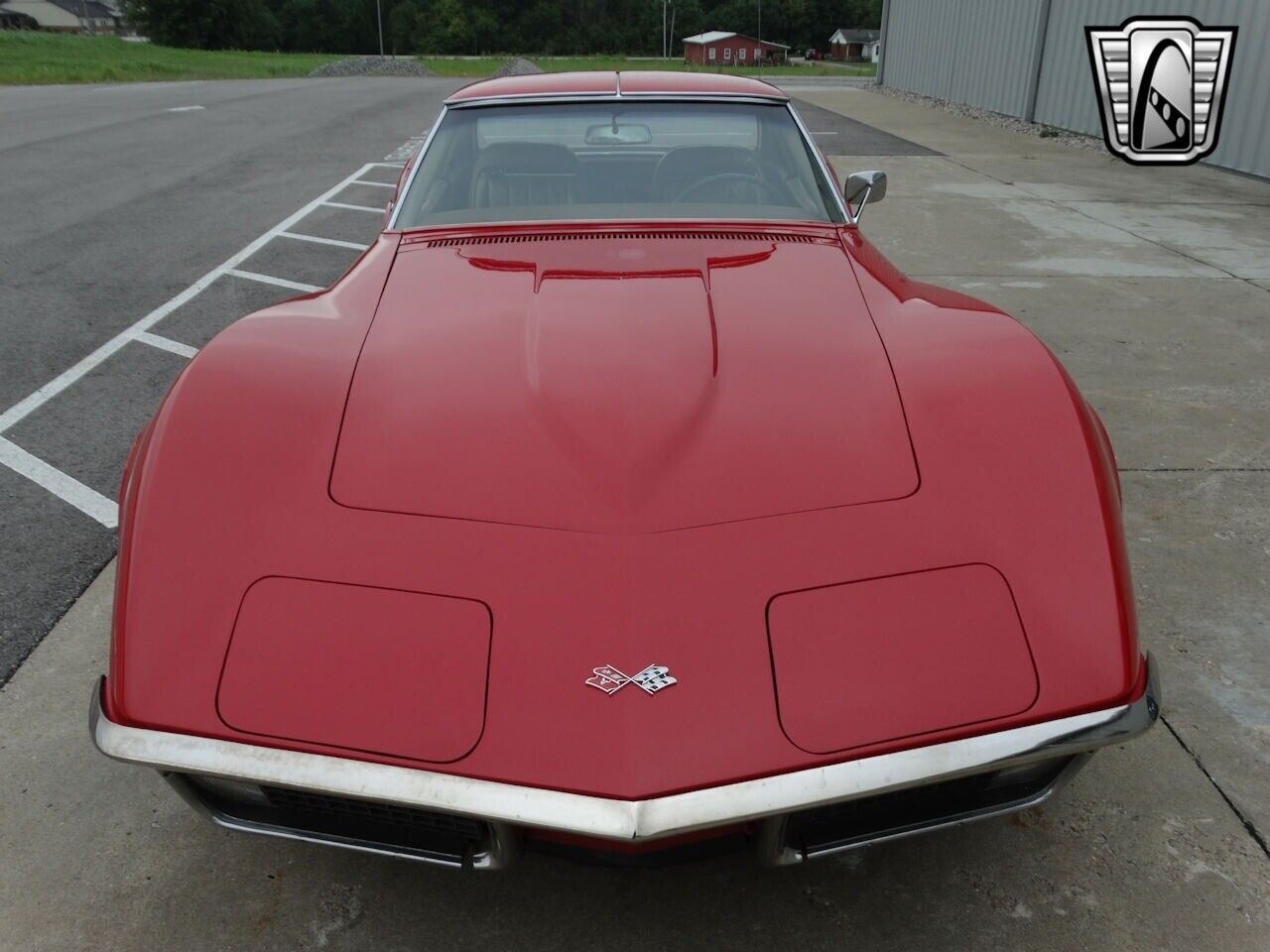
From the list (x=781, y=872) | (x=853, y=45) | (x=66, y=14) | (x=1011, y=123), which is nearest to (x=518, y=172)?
(x=781, y=872)

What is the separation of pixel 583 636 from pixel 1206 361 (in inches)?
172

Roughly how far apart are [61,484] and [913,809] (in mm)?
3129

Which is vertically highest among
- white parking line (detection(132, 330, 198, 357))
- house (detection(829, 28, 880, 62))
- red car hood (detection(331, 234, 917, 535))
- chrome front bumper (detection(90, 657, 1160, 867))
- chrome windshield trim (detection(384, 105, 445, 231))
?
house (detection(829, 28, 880, 62))

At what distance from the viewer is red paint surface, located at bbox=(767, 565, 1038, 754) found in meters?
1.50

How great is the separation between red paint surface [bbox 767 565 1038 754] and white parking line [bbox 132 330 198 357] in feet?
13.2

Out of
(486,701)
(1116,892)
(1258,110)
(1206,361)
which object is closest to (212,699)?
(486,701)

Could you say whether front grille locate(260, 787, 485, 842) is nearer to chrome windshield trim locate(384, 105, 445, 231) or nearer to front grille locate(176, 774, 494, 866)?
front grille locate(176, 774, 494, 866)

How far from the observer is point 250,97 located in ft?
64.7

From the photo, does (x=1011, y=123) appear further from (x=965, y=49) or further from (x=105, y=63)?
(x=105, y=63)

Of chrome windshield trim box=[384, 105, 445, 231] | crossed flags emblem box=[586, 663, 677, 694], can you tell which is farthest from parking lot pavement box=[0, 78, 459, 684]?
crossed flags emblem box=[586, 663, 677, 694]

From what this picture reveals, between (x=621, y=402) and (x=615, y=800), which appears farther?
(x=621, y=402)

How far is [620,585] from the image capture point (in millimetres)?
1598

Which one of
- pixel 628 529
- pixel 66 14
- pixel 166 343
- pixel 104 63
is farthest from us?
pixel 66 14

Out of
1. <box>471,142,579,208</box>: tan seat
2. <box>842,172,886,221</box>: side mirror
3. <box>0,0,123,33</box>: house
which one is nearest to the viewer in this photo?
<box>471,142,579,208</box>: tan seat
